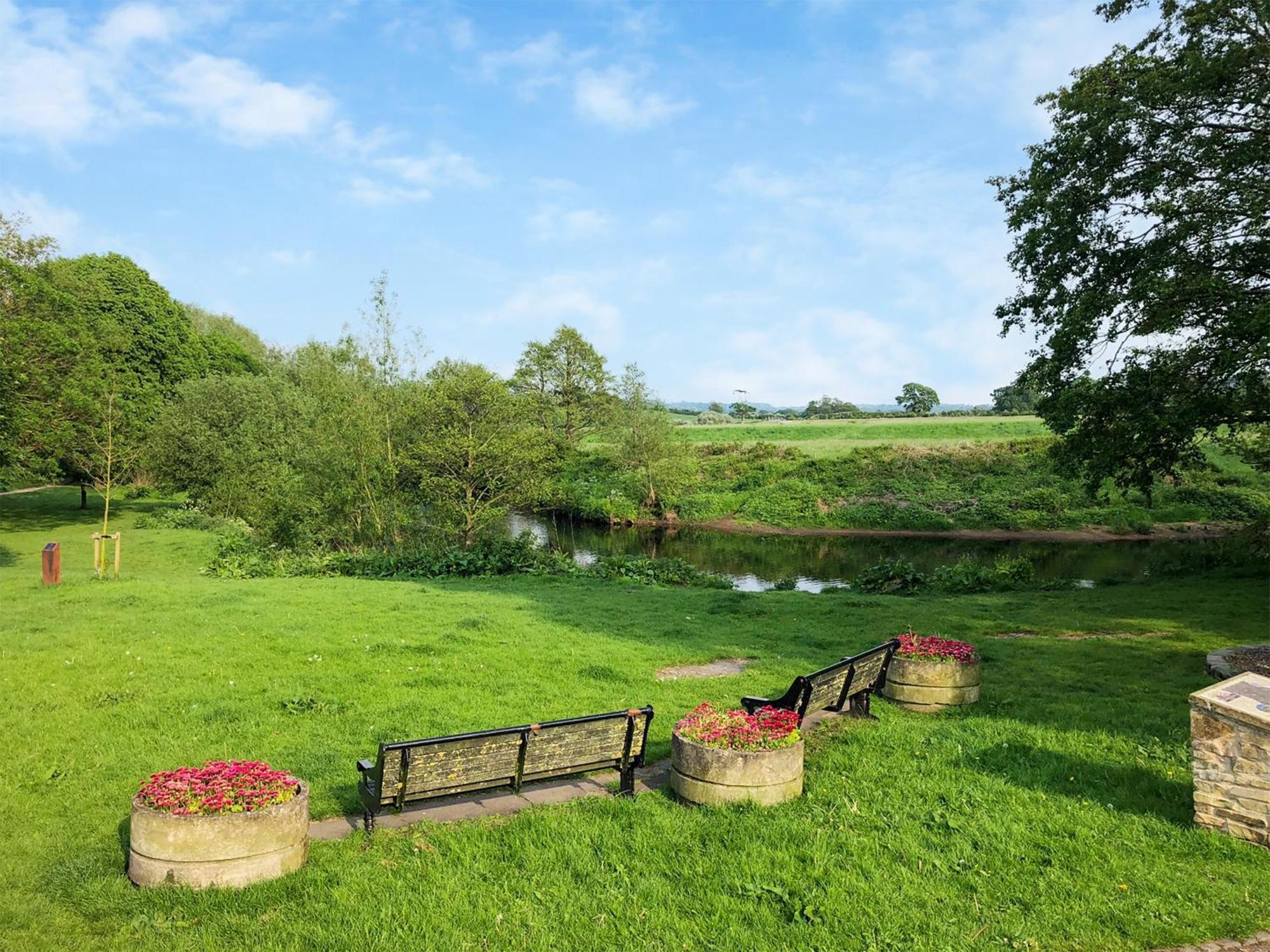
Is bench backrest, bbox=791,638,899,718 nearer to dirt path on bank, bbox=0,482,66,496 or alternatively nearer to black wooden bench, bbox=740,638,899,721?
black wooden bench, bbox=740,638,899,721

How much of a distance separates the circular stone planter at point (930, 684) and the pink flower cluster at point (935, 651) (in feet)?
0.20

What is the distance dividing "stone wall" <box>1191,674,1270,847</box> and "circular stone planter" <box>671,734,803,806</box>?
10.8ft

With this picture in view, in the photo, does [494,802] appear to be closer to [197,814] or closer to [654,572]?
[197,814]

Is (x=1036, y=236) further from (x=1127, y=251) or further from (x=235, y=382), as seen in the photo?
(x=235, y=382)

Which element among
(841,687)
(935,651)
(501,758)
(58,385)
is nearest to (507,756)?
(501,758)

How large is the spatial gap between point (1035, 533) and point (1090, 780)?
138 ft

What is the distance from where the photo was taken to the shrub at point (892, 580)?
2556 cm

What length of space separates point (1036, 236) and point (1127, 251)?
1.85 meters

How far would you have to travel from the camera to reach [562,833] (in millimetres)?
6645

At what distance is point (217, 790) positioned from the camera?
584 centimetres

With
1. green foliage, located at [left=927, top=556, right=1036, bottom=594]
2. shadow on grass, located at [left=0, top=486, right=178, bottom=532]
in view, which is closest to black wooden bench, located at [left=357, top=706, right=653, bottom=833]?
green foliage, located at [left=927, top=556, right=1036, bottom=594]

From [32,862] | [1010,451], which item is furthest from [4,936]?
[1010,451]

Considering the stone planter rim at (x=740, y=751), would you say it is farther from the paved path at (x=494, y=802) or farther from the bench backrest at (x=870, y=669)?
the bench backrest at (x=870, y=669)

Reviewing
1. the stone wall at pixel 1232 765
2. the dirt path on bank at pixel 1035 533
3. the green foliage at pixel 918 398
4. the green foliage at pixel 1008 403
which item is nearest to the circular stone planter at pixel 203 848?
the stone wall at pixel 1232 765
